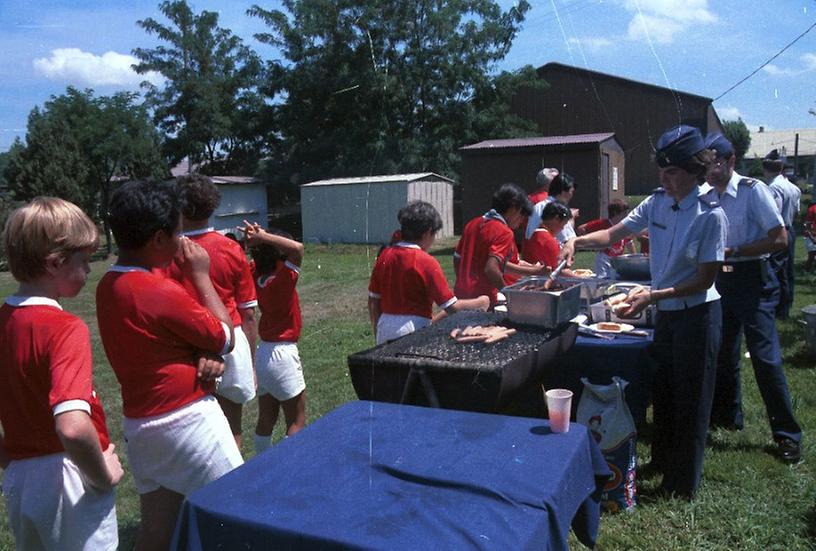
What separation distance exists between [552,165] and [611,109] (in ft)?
60.2

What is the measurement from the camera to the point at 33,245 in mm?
1819


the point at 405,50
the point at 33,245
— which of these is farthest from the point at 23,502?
the point at 405,50

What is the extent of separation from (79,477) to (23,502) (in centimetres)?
18

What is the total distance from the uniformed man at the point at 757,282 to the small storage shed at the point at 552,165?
12.1 m

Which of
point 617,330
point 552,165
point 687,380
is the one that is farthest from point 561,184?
point 552,165

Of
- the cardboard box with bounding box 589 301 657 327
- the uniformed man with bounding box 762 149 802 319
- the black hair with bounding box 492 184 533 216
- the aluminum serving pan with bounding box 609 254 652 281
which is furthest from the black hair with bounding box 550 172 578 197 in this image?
the uniformed man with bounding box 762 149 802 319

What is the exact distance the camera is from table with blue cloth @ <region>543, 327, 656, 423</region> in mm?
3494

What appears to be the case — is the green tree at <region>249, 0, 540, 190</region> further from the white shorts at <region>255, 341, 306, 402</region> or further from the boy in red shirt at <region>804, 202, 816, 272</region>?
the white shorts at <region>255, 341, 306, 402</region>

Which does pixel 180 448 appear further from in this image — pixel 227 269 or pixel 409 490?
pixel 227 269

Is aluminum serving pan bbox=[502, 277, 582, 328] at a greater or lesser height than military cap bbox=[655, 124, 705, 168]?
lesser

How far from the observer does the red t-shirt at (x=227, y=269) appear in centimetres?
325

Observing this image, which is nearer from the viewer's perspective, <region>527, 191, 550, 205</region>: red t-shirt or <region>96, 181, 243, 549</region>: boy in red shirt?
<region>96, 181, 243, 549</region>: boy in red shirt

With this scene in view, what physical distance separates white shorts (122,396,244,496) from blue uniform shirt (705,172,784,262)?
3.23 meters

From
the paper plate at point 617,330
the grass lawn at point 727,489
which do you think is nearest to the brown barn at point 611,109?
the grass lawn at point 727,489
